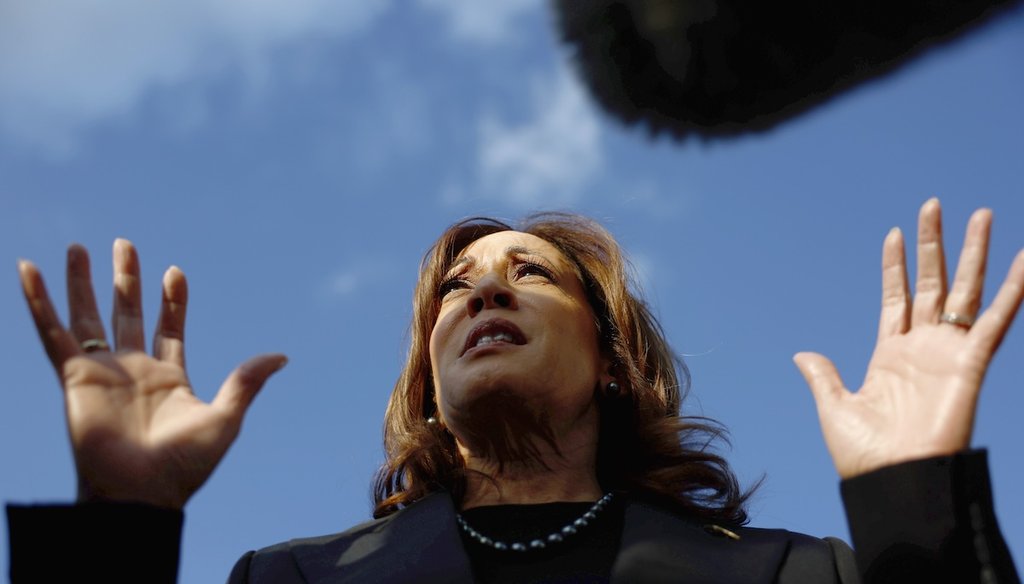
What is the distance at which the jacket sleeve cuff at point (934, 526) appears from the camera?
3064 mm

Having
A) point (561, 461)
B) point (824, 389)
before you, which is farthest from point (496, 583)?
point (824, 389)

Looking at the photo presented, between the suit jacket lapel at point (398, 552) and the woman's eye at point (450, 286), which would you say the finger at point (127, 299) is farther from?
the woman's eye at point (450, 286)

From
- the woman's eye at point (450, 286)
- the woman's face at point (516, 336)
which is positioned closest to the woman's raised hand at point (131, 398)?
the woman's face at point (516, 336)

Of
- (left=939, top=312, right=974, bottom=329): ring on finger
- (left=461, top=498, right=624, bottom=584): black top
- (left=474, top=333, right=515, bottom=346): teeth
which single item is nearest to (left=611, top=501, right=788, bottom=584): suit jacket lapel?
(left=461, top=498, right=624, bottom=584): black top

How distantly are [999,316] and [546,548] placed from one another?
1531mm

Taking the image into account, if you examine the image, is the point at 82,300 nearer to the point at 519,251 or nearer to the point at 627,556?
the point at 627,556

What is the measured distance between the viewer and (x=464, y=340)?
445 centimetres

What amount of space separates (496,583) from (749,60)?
2002mm

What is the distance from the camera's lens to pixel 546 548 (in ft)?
12.6

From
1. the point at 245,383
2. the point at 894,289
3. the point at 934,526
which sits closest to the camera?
the point at 934,526

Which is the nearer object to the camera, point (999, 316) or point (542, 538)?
point (999, 316)

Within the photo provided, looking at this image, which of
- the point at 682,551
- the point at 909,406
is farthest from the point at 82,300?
the point at 909,406

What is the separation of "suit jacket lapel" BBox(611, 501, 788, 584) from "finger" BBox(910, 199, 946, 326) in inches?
34.6

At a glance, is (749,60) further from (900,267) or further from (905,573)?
(905,573)
